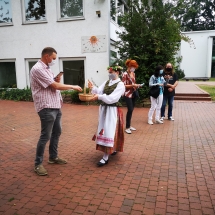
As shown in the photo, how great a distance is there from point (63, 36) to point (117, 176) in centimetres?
954

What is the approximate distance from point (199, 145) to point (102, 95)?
2.69 m

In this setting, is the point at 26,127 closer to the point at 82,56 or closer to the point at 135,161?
the point at 135,161

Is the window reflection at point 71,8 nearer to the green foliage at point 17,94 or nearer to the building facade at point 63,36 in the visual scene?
the building facade at point 63,36

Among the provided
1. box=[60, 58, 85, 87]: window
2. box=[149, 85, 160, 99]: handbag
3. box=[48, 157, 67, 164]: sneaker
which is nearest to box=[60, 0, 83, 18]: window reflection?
box=[60, 58, 85, 87]: window

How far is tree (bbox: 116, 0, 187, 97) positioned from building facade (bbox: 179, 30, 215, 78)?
19934 mm

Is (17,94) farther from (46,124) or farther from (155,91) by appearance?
(46,124)

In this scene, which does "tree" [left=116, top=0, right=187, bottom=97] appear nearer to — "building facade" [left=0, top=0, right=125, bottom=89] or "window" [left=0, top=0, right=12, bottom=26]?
"building facade" [left=0, top=0, right=125, bottom=89]

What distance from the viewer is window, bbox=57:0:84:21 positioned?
1111 centimetres

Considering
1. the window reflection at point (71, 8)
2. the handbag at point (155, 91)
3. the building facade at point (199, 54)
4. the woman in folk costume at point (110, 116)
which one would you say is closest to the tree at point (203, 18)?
the building facade at point (199, 54)

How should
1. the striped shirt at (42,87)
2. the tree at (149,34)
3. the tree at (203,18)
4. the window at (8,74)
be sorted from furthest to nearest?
the tree at (203,18)
the window at (8,74)
the tree at (149,34)
the striped shirt at (42,87)

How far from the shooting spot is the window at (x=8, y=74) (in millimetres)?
12920

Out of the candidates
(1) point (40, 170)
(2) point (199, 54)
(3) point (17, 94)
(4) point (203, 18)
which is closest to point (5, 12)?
(3) point (17, 94)

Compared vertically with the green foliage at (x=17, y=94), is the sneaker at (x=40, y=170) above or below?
below

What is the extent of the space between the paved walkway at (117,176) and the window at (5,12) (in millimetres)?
8608
